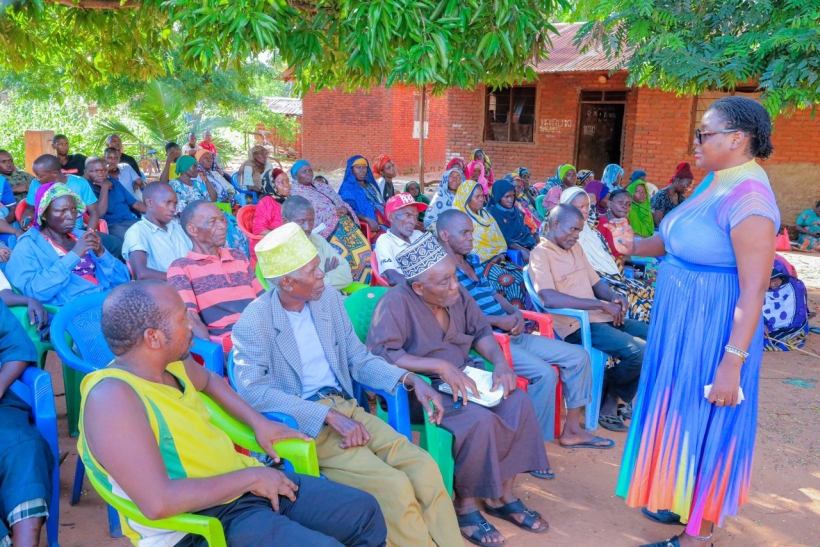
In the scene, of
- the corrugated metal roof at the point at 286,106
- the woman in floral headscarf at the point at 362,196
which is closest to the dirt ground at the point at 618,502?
the woman in floral headscarf at the point at 362,196

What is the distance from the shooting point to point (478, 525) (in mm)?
3117

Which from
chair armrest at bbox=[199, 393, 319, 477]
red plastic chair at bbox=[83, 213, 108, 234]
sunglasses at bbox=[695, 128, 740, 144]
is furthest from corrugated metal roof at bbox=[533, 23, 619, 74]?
chair armrest at bbox=[199, 393, 319, 477]

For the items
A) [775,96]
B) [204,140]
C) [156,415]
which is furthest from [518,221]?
[204,140]

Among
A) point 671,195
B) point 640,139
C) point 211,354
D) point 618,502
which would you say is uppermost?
point 640,139

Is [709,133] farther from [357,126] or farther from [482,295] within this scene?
[357,126]

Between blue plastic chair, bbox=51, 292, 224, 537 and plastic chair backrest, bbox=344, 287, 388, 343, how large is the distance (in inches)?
28.2

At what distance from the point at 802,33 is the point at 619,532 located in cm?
432

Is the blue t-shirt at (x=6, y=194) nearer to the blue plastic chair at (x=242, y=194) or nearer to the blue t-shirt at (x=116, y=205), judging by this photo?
the blue t-shirt at (x=116, y=205)

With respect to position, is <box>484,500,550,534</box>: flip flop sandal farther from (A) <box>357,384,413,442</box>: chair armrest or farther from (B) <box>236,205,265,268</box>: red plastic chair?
(B) <box>236,205,265,268</box>: red plastic chair

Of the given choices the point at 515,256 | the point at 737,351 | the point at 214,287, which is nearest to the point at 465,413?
the point at 737,351

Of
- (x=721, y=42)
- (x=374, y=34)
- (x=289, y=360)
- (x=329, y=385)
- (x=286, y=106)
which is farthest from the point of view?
(x=286, y=106)

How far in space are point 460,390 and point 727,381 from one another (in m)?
1.12

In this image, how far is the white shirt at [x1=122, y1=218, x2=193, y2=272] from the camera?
452 cm

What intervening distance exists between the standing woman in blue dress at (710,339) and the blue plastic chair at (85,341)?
6.76 feet
